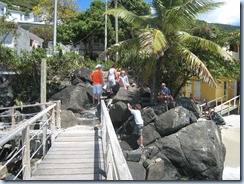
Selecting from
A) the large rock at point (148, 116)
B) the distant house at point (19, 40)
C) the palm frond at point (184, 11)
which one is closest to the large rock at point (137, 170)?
the large rock at point (148, 116)

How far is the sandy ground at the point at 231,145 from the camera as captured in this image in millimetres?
11141

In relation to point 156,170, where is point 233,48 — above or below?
above

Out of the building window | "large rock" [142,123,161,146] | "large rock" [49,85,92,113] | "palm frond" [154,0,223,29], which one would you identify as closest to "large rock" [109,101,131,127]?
"large rock" [142,123,161,146]

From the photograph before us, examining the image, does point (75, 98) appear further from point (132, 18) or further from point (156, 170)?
point (156, 170)

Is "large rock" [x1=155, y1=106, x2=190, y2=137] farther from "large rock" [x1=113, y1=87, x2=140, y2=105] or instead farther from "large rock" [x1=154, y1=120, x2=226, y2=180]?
"large rock" [x1=113, y1=87, x2=140, y2=105]

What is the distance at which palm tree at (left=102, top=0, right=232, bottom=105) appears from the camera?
33.5 ft

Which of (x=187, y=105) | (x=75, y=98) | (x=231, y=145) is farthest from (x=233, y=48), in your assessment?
(x=75, y=98)

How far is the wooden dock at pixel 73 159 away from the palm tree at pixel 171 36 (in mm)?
4336

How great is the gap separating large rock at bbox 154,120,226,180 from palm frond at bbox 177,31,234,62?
9.58 feet

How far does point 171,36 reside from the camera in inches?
443

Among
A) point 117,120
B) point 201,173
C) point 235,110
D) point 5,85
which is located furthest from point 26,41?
point 201,173

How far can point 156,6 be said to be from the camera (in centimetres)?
1124

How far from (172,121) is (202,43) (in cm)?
322

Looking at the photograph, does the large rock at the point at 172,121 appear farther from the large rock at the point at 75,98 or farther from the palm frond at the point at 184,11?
the large rock at the point at 75,98
